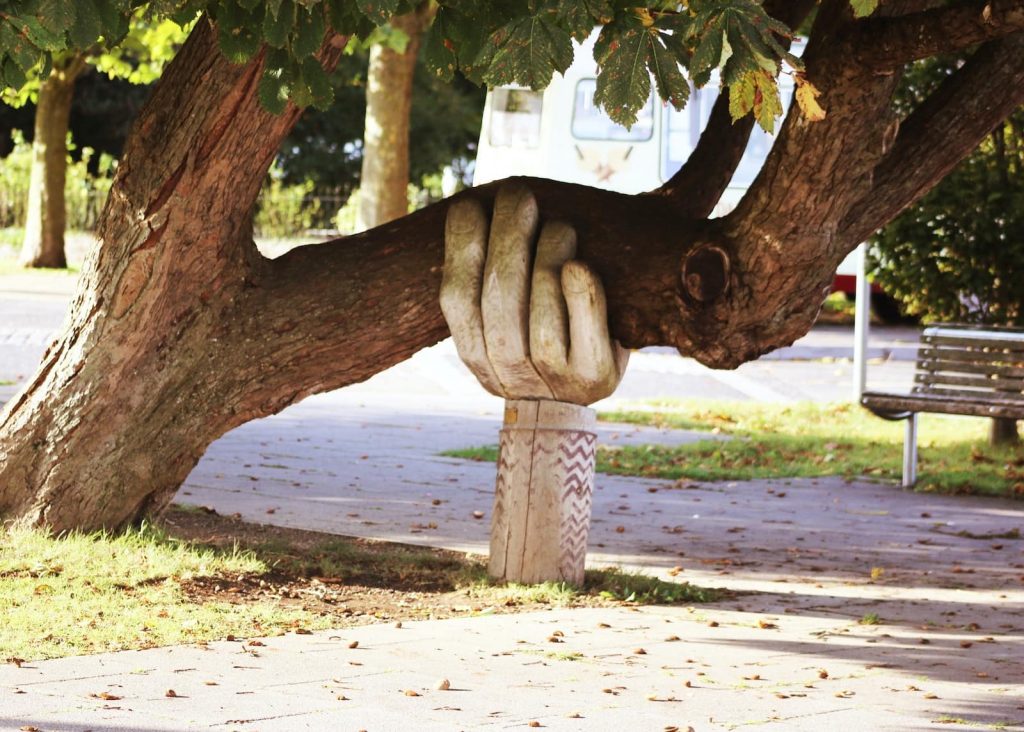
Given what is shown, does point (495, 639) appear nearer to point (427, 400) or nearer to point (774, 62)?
point (774, 62)

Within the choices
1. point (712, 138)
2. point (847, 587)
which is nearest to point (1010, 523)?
point (847, 587)

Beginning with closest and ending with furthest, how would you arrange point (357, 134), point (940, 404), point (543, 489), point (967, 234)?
point (543, 489) < point (940, 404) < point (967, 234) < point (357, 134)

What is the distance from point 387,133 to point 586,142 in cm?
475

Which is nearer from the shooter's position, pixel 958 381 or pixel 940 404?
pixel 940 404

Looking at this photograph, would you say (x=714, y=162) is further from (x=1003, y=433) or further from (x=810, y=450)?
(x=1003, y=433)

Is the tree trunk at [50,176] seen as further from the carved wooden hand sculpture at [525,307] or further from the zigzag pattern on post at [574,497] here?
the zigzag pattern on post at [574,497]

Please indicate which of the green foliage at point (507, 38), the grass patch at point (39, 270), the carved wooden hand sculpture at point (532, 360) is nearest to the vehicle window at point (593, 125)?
the grass patch at point (39, 270)

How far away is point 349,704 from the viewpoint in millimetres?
4695

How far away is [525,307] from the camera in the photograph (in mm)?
6586

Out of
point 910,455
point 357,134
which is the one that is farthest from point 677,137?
point 357,134

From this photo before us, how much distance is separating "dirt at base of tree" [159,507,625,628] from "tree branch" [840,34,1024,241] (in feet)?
6.46

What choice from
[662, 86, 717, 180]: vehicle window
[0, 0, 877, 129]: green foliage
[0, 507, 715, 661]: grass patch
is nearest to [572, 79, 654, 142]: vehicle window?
[662, 86, 717, 180]: vehicle window

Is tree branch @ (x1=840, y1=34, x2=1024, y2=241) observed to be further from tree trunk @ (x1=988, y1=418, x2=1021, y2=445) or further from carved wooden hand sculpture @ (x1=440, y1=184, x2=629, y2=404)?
tree trunk @ (x1=988, y1=418, x2=1021, y2=445)

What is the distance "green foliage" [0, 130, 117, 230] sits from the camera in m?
29.8
